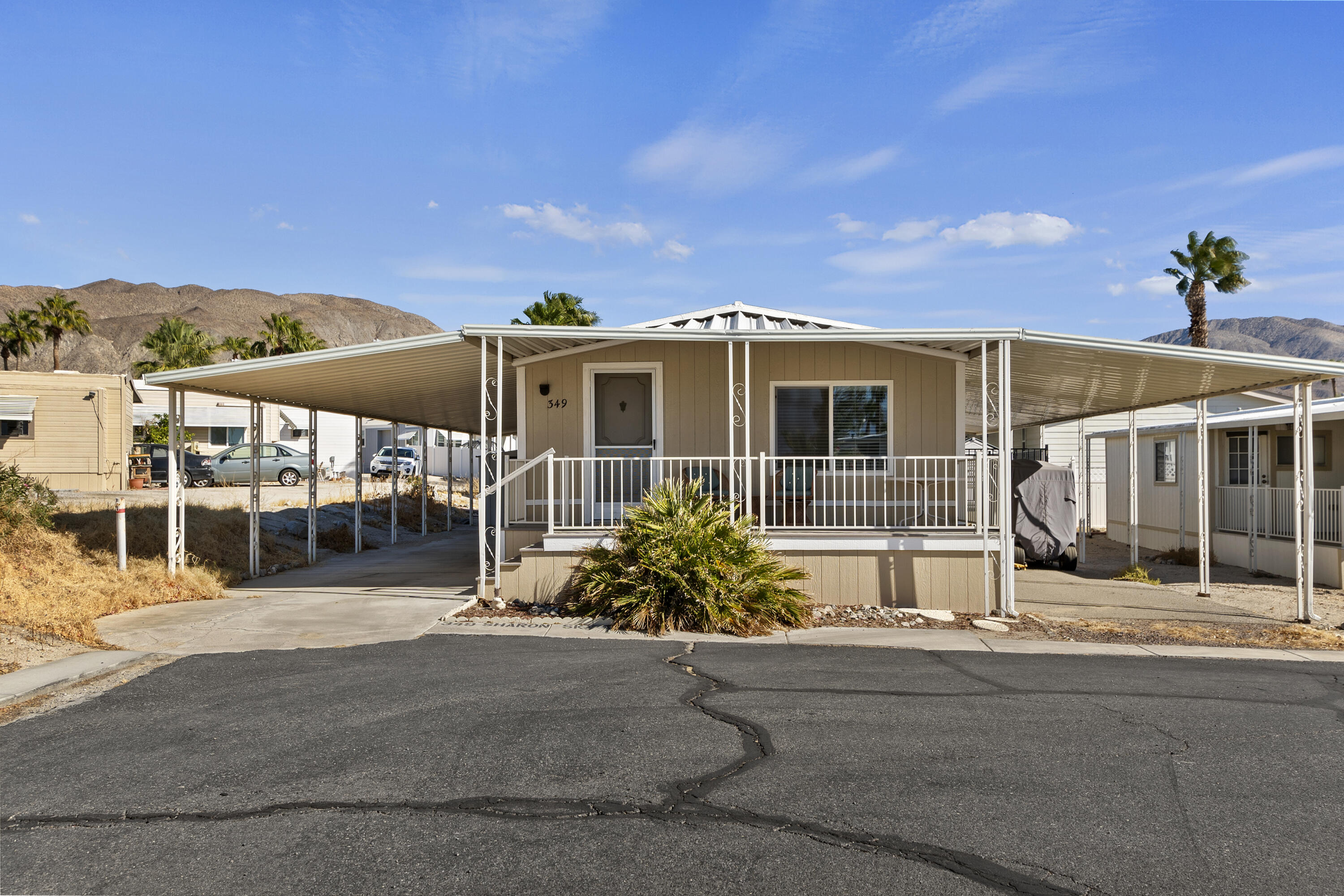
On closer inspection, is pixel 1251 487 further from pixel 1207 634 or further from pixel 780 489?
pixel 780 489

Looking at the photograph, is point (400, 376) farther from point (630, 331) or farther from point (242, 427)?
point (242, 427)

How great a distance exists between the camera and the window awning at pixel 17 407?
22.6m

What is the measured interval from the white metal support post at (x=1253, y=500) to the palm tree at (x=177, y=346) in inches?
1775

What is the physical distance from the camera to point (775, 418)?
11625 millimetres

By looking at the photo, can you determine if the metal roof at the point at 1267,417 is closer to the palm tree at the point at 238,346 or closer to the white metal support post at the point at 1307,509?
the white metal support post at the point at 1307,509

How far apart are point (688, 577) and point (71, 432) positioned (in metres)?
21.6

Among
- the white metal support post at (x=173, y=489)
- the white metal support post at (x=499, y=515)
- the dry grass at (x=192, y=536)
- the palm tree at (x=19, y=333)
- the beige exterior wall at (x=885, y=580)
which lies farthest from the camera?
the palm tree at (x=19, y=333)

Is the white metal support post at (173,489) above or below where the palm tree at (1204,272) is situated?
below

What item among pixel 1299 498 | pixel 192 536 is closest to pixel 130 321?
pixel 192 536

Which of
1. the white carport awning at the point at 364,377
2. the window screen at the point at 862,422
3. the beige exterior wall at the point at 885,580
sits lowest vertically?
the beige exterior wall at the point at 885,580

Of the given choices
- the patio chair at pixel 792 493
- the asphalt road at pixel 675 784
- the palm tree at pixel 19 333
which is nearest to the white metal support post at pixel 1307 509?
the asphalt road at pixel 675 784

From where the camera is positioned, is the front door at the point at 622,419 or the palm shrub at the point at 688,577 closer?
the palm shrub at the point at 688,577

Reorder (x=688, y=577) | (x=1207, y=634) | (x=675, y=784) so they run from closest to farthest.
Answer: (x=675, y=784), (x=688, y=577), (x=1207, y=634)

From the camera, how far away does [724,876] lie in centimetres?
339
